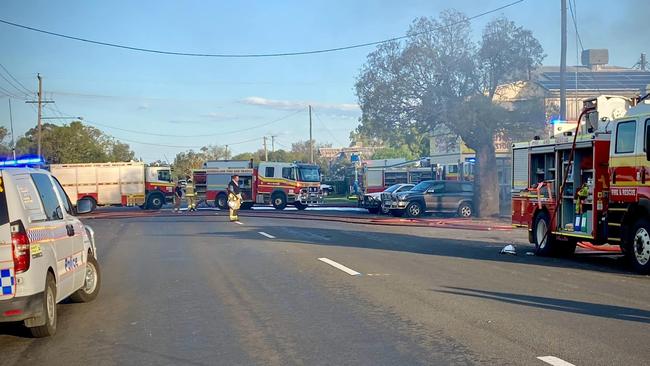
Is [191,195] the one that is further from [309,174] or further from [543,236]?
[543,236]

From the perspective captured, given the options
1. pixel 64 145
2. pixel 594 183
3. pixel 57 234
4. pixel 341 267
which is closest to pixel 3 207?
pixel 57 234

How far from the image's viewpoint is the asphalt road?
21.5 ft

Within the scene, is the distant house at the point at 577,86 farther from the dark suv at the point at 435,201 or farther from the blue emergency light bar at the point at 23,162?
the blue emergency light bar at the point at 23,162

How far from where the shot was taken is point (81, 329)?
784 cm

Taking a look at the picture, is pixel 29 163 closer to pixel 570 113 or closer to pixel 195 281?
pixel 195 281

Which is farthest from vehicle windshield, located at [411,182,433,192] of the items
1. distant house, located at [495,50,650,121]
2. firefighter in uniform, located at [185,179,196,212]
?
firefighter in uniform, located at [185,179,196,212]

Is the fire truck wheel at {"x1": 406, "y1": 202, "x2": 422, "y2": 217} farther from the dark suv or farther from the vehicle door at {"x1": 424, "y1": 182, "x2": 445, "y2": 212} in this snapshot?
the vehicle door at {"x1": 424, "y1": 182, "x2": 445, "y2": 212}

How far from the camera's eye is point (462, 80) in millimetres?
29453

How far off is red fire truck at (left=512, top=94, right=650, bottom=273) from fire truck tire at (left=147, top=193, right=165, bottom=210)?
3131 centimetres

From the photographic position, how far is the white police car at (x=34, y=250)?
670cm

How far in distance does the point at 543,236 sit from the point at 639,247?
339cm

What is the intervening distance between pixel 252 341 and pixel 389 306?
2.30 metres

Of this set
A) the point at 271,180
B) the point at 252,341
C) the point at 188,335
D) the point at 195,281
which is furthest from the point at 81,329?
the point at 271,180

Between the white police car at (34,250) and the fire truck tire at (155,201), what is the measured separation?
36.0 metres
